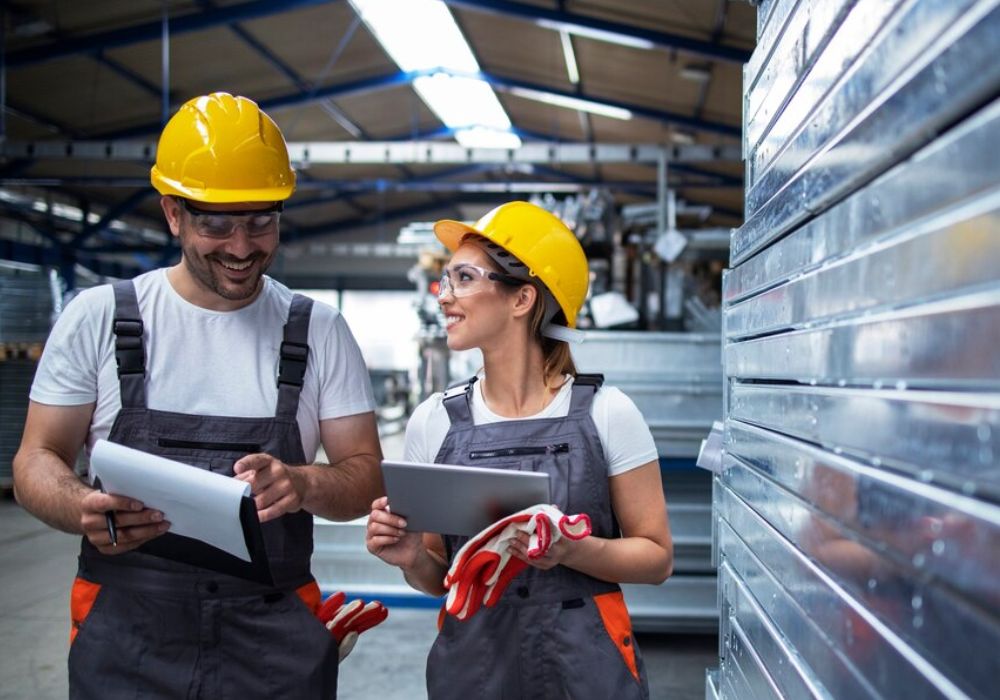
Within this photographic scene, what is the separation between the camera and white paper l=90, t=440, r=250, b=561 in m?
1.43

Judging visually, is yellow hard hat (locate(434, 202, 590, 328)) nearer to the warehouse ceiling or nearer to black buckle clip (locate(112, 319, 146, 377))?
black buckle clip (locate(112, 319, 146, 377))

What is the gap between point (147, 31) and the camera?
30.6 feet

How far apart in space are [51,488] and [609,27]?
8.14 metres

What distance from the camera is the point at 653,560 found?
5.56 ft

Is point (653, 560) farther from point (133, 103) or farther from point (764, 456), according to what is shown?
point (133, 103)

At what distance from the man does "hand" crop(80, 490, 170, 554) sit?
0.06 m

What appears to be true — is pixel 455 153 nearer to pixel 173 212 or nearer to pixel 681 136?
pixel 681 136

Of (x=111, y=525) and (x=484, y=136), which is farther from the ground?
(x=484, y=136)

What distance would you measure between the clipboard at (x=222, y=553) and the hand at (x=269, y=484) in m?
0.07

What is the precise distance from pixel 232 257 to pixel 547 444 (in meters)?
0.74

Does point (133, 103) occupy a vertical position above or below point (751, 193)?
above

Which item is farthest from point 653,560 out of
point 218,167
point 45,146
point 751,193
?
point 45,146

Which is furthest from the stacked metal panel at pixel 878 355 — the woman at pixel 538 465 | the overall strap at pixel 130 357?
the overall strap at pixel 130 357

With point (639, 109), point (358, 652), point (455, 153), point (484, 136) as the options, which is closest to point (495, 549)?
point (358, 652)
